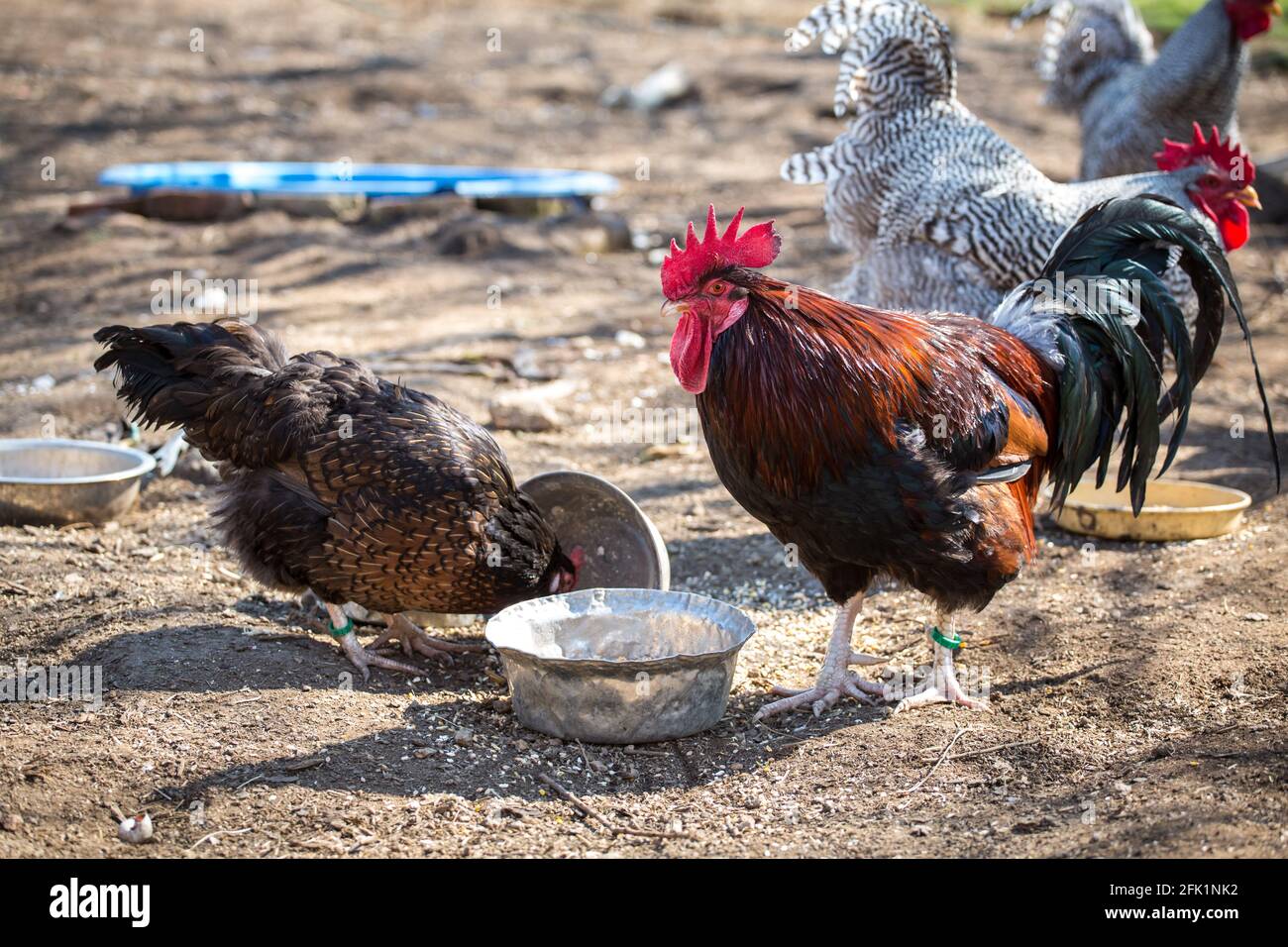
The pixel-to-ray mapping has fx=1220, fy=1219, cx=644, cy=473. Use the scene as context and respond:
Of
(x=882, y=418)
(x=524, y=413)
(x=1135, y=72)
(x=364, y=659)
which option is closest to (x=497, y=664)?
(x=364, y=659)

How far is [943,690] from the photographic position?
17.3ft

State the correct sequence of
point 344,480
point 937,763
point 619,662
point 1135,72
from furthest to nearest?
point 1135,72, point 344,480, point 937,763, point 619,662

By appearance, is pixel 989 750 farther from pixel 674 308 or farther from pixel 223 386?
pixel 223 386

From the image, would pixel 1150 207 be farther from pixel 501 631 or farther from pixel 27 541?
pixel 27 541

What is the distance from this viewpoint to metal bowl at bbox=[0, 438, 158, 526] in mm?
6348

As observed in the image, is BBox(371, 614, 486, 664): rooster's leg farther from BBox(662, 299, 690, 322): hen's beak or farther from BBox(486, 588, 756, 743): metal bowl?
BBox(662, 299, 690, 322): hen's beak

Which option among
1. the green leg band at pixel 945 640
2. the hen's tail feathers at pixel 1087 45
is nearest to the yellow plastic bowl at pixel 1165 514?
the green leg band at pixel 945 640

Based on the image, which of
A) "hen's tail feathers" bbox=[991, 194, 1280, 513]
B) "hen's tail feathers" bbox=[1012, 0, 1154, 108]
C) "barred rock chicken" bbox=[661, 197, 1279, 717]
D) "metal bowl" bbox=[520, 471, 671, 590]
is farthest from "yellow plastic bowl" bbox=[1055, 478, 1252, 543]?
"hen's tail feathers" bbox=[1012, 0, 1154, 108]

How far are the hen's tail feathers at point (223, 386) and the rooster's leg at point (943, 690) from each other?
111 inches

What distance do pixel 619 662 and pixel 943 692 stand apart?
1574 millimetres

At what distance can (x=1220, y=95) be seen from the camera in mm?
10148

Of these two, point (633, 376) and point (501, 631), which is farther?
point (633, 376)

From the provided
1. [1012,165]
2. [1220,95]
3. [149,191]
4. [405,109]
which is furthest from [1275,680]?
[405,109]

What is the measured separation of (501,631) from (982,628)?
8.00 feet
